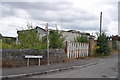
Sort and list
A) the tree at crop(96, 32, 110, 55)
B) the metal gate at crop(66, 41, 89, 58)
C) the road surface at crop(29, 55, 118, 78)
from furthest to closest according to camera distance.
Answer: the tree at crop(96, 32, 110, 55) < the metal gate at crop(66, 41, 89, 58) < the road surface at crop(29, 55, 118, 78)

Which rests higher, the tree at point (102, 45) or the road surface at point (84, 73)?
the tree at point (102, 45)

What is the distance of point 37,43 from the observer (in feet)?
47.3

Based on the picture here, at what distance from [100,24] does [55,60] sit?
1592 centimetres

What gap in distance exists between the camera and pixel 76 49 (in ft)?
62.6

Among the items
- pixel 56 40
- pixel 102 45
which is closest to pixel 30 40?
pixel 56 40

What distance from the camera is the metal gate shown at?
17.4 meters

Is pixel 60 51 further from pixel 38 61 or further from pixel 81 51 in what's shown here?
pixel 81 51

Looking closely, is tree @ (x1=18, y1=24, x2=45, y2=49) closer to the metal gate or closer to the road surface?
the metal gate

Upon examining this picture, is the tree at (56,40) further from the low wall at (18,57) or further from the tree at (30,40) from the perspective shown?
the low wall at (18,57)

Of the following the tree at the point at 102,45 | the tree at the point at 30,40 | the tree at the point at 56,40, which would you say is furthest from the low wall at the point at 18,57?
the tree at the point at 102,45

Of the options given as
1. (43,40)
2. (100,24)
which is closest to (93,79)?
(43,40)

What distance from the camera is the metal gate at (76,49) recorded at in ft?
57.0

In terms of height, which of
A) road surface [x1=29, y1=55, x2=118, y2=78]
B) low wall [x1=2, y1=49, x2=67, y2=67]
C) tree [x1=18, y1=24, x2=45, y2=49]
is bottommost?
road surface [x1=29, y1=55, x2=118, y2=78]

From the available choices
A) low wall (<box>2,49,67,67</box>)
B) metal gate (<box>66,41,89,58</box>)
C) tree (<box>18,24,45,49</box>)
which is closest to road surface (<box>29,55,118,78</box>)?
low wall (<box>2,49,67,67</box>)
